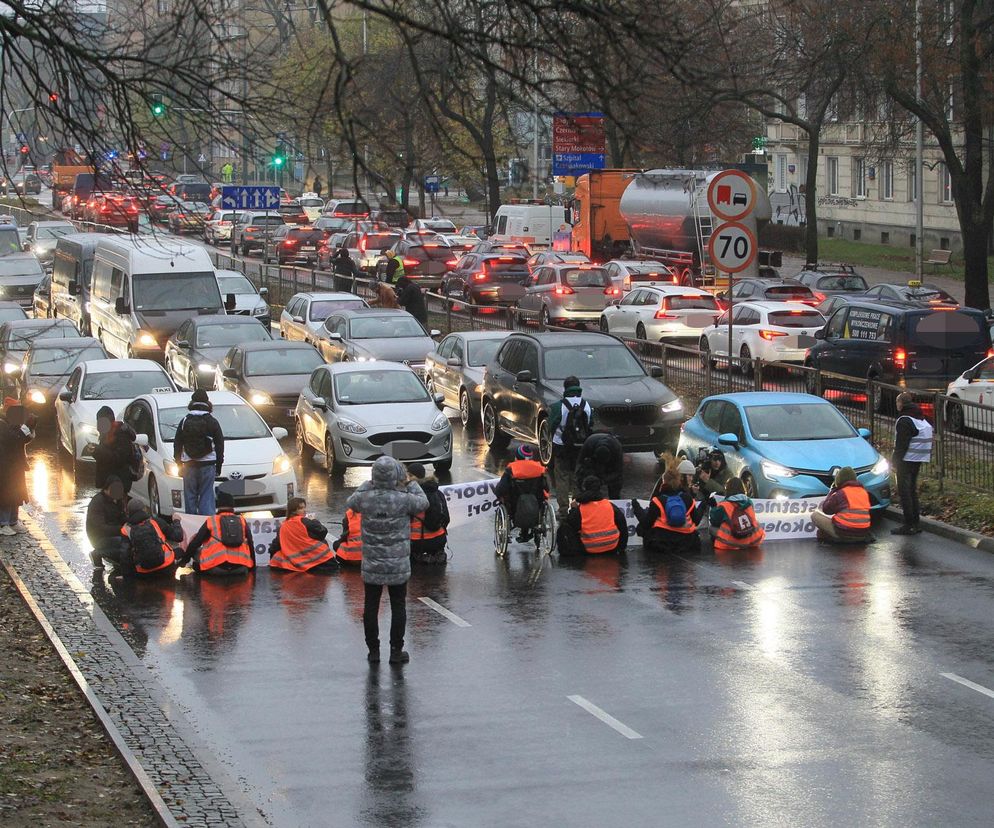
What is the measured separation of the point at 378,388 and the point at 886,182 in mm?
54076

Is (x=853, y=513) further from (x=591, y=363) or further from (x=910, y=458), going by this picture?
(x=591, y=363)

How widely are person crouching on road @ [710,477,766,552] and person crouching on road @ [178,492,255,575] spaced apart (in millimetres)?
5020

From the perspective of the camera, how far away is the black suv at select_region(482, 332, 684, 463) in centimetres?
2409

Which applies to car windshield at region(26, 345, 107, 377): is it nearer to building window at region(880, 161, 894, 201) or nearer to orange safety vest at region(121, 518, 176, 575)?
orange safety vest at region(121, 518, 176, 575)

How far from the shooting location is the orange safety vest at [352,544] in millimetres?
17609

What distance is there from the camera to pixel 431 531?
1770 centimetres

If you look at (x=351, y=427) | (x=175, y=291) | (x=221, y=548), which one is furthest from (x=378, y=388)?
(x=175, y=291)

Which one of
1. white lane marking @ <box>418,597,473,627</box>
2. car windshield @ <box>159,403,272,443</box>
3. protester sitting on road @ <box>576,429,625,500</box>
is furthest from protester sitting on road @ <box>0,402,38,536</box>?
protester sitting on road @ <box>576,429,625,500</box>

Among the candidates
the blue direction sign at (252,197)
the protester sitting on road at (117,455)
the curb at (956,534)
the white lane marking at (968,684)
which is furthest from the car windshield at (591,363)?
the blue direction sign at (252,197)

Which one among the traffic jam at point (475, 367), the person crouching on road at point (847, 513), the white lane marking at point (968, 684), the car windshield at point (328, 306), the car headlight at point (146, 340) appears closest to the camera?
the white lane marking at point (968, 684)

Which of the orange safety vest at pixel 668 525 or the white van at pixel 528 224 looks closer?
the orange safety vest at pixel 668 525

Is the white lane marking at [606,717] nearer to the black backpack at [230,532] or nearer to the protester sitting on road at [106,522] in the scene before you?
the black backpack at [230,532]

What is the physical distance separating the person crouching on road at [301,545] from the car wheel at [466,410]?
10.9 m

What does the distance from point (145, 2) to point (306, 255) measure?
2247 inches
